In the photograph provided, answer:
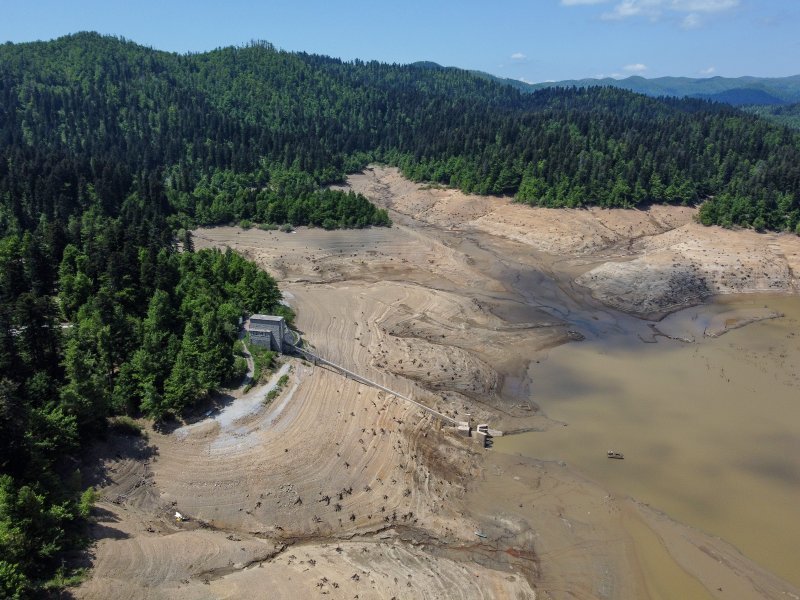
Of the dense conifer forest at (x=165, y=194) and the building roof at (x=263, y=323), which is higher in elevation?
the dense conifer forest at (x=165, y=194)

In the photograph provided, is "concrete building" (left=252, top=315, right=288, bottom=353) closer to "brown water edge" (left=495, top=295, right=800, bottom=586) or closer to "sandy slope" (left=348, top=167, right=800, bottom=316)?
"brown water edge" (left=495, top=295, right=800, bottom=586)

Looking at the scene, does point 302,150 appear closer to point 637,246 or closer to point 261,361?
point 637,246

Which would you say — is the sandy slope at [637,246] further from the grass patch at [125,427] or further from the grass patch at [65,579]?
the grass patch at [65,579]

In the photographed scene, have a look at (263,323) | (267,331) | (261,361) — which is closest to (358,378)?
(261,361)

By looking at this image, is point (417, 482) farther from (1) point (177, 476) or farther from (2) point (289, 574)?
(1) point (177, 476)

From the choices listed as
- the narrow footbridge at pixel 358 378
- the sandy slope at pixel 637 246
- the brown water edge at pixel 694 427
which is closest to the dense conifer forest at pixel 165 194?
the sandy slope at pixel 637 246

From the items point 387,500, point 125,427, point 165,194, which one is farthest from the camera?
point 165,194

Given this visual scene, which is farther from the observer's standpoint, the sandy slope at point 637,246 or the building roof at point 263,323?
the sandy slope at point 637,246
